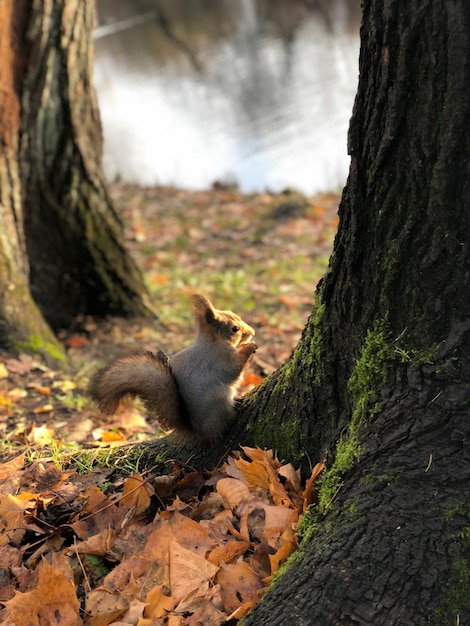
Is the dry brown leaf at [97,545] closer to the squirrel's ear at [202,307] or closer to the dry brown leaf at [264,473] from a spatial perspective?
the dry brown leaf at [264,473]

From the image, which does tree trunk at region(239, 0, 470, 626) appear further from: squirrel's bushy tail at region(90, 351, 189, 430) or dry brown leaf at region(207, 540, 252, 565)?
squirrel's bushy tail at region(90, 351, 189, 430)

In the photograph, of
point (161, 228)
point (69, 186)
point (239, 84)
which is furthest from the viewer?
point (239, 84)

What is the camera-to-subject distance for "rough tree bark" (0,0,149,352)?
4656 mm

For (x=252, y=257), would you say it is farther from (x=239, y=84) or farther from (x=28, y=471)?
(x=239, y=84)

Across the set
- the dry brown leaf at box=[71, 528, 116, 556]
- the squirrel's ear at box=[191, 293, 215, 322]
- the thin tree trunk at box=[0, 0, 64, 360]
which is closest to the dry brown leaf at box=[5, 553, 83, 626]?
the dry brown leaf at box=[71, 528, 116, 556]

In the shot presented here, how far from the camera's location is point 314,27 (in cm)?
1845

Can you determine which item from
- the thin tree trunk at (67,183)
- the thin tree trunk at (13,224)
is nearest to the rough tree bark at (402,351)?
the thin tree trunk at (13,224)

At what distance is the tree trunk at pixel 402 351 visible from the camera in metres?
1.66

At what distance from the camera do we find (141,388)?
266 centimetres

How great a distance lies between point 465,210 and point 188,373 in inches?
58.5

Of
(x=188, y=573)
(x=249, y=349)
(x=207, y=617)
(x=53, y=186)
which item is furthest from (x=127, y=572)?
(x=53, y=186)

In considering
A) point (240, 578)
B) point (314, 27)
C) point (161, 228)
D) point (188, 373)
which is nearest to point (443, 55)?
point (240, 578)

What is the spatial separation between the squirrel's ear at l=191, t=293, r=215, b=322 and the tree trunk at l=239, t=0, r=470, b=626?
99 cm

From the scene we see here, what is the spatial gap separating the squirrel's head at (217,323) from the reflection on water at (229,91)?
7.52 metres
